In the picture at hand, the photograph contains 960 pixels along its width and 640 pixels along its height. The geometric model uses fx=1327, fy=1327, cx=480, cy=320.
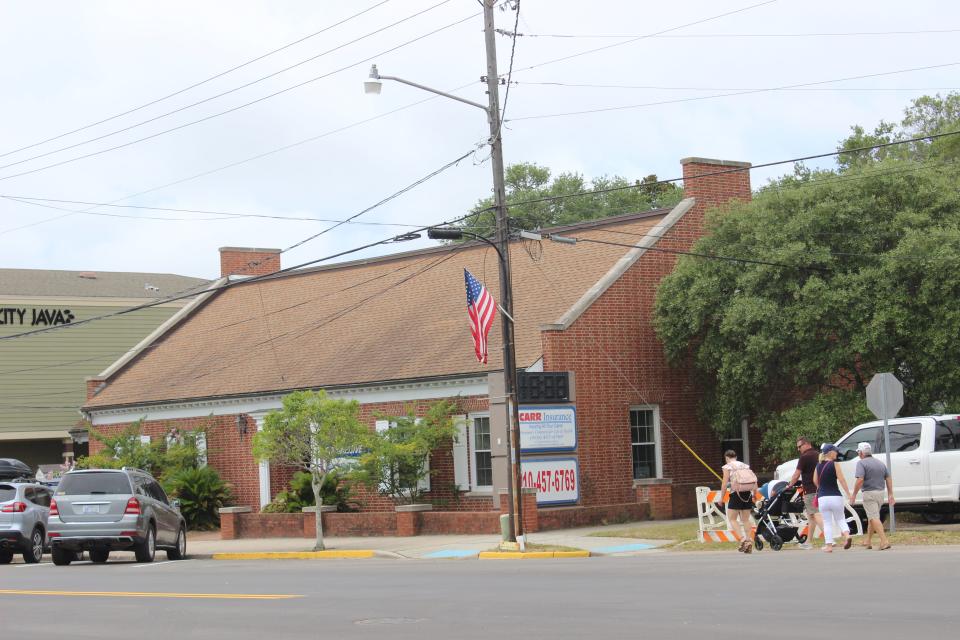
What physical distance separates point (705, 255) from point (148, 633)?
20018 mm

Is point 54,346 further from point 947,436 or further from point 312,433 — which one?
point 947,436

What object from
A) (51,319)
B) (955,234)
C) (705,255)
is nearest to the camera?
(955,234)

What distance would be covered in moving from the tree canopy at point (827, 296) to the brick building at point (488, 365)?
68.6 inches

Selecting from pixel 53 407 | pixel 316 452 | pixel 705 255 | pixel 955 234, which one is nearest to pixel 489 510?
pixel 316 452

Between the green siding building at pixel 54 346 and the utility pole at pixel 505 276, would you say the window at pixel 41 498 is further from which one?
the green siding building at pixel 54 346

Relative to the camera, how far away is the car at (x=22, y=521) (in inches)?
1050

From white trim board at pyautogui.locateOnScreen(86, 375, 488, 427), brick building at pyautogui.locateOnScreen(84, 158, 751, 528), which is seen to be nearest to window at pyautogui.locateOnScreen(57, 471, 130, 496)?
brick building at pyautogui.locateOnScreen(84, 158, 751, 528)

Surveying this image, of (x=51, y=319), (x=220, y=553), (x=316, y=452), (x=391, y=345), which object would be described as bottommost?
(x=220, y=553)

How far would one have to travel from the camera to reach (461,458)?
31547 millimetres

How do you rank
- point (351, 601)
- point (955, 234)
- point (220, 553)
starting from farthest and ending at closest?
point (220, 553) → point (955, 234) → point (351, 601)

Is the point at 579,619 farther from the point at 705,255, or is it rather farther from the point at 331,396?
the point at 331,396

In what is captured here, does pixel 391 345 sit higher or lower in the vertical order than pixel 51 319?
lower

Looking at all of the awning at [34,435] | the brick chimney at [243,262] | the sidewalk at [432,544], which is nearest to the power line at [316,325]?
the brick chimney at [243,262]

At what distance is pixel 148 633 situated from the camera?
41.5ft
